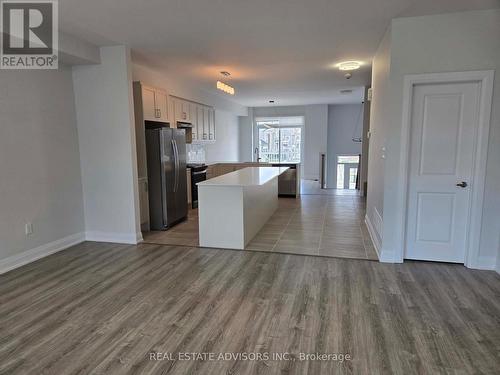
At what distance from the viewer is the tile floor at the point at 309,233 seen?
407 cm

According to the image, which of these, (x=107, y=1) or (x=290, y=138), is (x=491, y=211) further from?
(x=290, y=138)

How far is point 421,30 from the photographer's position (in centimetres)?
330

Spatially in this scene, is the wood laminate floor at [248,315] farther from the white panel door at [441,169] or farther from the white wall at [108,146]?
the white wall at [108,146]

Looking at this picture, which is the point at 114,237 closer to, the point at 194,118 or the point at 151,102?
the point at 151,102

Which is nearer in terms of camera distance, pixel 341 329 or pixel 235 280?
pixel 341 329

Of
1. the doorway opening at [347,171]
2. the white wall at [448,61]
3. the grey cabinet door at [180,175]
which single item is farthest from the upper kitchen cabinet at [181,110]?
the doorway opening at [347,171]

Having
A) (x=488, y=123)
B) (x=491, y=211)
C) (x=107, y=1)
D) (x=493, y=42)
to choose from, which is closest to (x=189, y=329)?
(x=107, y=1)

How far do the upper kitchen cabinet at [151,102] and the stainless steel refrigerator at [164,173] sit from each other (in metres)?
0.19

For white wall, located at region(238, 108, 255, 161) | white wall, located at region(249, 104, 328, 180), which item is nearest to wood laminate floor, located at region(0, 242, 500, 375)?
white wall, located at region(249, 104, 328, 180)

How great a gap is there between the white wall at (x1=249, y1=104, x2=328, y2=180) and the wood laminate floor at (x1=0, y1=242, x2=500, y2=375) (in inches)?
311

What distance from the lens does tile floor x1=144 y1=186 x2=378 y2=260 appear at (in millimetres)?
4074

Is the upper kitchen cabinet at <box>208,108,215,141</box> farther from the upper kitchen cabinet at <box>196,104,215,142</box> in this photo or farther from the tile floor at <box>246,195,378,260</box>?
the tile floor at <box>246,195,378,260</box>

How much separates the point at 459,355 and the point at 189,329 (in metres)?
1.87

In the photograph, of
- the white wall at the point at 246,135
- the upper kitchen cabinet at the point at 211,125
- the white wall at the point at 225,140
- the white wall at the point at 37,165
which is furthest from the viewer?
the white wall at the point at 246,135
